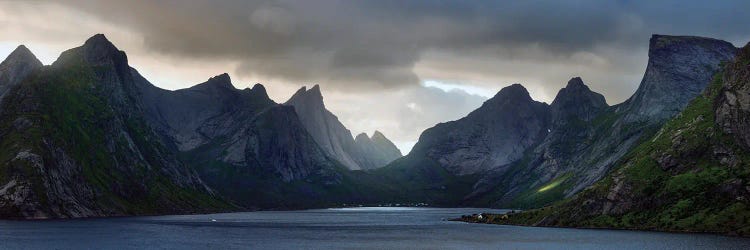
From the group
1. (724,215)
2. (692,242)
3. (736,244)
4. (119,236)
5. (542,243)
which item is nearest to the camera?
(736,244)

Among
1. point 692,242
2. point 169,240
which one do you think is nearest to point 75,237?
point 169,240

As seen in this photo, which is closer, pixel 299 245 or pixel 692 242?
pixel 692 242

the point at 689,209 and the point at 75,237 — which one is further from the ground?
the point at 689,209

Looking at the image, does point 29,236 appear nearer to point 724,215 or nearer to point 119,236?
point 119,236

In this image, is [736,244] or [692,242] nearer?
[736,244]

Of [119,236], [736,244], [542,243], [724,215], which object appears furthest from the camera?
[119,236]

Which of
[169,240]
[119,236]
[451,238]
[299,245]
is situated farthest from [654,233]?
[119,236]

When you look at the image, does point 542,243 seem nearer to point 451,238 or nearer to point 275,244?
point 451,238

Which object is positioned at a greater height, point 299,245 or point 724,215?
point 724,215

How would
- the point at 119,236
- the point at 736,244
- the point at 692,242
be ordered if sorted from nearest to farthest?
the point at 736,244 < the point at 692,242 < the point at 119,236
